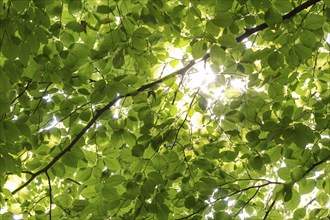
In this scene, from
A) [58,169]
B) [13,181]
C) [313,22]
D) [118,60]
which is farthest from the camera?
[13,181]

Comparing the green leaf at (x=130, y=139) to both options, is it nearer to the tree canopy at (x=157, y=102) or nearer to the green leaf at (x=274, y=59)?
the tree canopy at (x=157, y=102)

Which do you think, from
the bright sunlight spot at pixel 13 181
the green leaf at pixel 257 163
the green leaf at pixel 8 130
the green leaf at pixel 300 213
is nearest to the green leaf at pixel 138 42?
the green leaf at pixel 8 130

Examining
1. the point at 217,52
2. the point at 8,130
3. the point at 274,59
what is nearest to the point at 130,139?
the point at 8,130

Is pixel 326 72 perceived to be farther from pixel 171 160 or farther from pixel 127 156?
pixel 127 156

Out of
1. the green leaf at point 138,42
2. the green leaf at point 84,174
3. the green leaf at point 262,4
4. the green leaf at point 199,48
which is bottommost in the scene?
the green leaf at point 84,174

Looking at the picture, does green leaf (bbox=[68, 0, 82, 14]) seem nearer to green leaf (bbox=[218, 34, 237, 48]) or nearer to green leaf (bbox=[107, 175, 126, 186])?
green leaf (bbox=[218, 34, 237, 48])

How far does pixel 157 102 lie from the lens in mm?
2928

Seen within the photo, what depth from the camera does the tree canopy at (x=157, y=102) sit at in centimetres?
237

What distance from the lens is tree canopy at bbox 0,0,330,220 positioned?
7.79 feet

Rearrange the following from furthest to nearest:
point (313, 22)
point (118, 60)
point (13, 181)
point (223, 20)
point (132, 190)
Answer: point (13, 181) → point (132, 190) → point (118, 60) → point (313, 22) → point (223, 20)

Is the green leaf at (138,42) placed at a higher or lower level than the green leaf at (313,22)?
higher

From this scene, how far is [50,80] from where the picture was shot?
2631 mm

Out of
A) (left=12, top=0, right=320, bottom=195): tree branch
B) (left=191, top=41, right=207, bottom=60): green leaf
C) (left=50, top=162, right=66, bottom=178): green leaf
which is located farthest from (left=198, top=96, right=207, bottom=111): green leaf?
(left=50, top=162, right=66, bottom=178): green leaf

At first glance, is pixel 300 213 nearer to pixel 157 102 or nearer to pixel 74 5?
pixel 157 102
